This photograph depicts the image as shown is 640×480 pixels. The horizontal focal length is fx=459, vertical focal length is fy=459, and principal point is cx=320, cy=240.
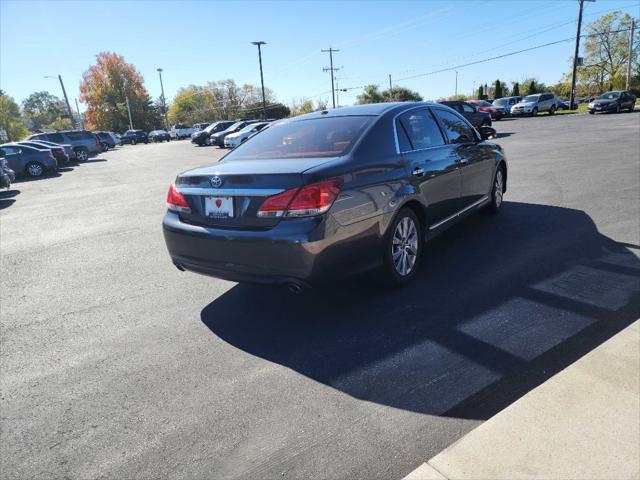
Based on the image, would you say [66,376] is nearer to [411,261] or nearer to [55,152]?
[411,261]

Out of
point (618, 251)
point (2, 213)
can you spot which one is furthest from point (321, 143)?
point (2, 213)

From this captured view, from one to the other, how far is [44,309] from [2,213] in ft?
24.5

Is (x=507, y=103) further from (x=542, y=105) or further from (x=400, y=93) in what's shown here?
(x=400, y=93)

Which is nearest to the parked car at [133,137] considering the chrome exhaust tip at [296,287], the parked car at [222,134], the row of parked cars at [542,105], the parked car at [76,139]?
the parked car at [76,139]

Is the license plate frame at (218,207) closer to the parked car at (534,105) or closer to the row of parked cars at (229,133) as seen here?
the row of parked cars at (229,133)

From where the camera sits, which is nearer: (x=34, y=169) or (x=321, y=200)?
(x=321, y=200)

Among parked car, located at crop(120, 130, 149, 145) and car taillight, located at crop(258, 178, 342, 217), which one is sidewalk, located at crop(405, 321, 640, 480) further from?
parked car, located at crop(120, 130, 149, 145)

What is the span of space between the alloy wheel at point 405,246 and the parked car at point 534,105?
38228 mm

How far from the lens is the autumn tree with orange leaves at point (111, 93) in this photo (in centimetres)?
7919

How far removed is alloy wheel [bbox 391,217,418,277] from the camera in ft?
13.8

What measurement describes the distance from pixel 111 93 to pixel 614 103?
7495cm

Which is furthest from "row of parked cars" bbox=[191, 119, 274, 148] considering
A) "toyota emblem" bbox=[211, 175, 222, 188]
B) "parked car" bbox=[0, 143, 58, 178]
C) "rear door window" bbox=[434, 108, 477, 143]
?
"toyota emblem" bbox=[211, 175, 222, 188]

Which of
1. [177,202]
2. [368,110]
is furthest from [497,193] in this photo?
[177,202]

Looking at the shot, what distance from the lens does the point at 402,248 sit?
4293 mm
